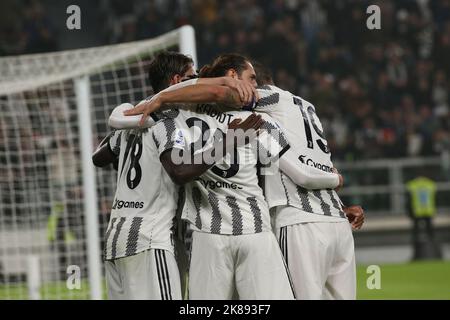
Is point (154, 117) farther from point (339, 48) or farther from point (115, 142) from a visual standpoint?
point (339, 48)

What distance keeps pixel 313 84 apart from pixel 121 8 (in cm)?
414

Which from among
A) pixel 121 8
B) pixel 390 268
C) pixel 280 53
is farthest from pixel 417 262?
pixel 121 8

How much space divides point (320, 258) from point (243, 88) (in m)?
0.95

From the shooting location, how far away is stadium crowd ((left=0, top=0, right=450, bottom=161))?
56.2ft

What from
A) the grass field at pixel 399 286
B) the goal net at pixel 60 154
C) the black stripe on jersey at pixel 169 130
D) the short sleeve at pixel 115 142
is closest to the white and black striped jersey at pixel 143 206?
the black stripe on jersey at pixel 169 130

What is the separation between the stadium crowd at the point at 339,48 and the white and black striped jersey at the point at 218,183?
38.8 ft

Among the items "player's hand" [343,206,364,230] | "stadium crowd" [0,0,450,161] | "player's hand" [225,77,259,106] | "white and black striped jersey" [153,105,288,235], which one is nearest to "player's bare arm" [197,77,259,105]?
"player's hand" [225,77,259,106]

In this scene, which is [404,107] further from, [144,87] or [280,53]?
[144,87]

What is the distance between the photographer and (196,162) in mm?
4457

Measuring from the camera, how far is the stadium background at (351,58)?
15.7m

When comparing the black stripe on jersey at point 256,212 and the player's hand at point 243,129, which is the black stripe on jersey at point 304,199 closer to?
the black stripe on jersey at point 256,212

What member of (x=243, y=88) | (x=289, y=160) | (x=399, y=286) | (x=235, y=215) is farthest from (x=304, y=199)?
(x=399, y=286)

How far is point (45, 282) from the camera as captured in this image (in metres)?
10.1

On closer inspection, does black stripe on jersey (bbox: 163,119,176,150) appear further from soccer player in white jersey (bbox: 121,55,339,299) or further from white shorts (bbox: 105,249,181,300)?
white shorts (bbox: 105,249,181,300)
